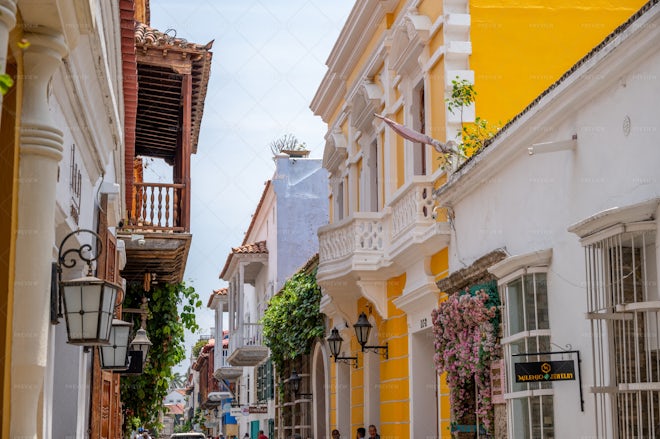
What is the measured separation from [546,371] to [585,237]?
1.59 metres

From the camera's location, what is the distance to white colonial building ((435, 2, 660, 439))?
769 centimetres

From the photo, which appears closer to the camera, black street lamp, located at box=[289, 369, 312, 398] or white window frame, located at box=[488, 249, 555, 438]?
white window frame, located at box=[488, 249, 555, 438]

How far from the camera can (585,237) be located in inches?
324

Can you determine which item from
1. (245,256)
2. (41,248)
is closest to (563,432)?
(41,248)

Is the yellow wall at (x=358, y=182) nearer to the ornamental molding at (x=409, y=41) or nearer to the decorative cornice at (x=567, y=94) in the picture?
the ornamental molding at (x=409, y=41)

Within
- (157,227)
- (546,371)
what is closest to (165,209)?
(157,227)

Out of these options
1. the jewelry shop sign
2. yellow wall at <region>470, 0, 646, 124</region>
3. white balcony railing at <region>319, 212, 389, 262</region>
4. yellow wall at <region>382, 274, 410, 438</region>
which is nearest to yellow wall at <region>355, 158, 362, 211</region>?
white balcony railing at <region>319, 212, 389, 262</region>

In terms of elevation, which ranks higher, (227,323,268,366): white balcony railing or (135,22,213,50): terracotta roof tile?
(135,22,213,50): terracotta roof tile

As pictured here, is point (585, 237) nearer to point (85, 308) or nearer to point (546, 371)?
point (546, 371)

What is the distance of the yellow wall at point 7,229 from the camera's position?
518cm

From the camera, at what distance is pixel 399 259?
15.9 m

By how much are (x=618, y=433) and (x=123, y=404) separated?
13.4 meters

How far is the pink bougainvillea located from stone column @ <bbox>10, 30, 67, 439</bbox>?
6.35m

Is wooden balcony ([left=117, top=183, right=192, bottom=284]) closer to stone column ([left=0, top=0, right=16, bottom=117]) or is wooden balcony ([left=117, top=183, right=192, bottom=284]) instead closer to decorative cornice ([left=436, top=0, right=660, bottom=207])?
decorative cornice ([left=436, top=0, right=660, bottom=207])
